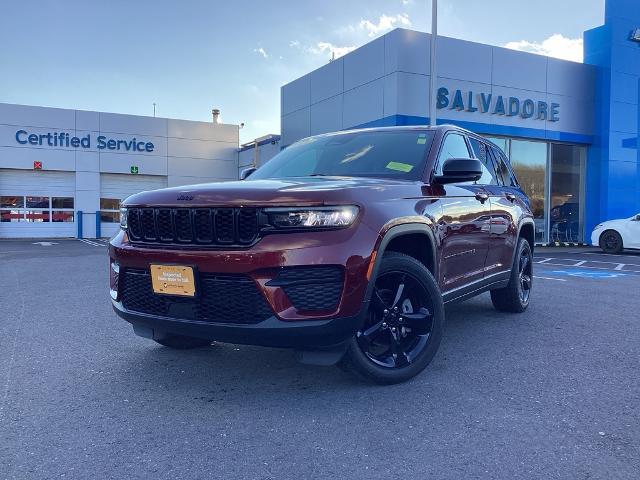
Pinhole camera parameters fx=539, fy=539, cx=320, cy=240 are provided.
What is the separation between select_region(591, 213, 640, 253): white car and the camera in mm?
15453

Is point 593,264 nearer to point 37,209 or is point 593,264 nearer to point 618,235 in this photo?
point 618,235

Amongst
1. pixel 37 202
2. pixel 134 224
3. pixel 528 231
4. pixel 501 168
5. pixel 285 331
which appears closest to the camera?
pixel 285 331

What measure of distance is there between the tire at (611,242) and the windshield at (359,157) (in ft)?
46.0

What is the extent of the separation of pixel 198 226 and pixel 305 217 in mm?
621

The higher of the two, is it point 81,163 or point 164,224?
point 81,163

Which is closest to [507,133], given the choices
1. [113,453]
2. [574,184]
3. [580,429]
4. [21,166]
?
[574,184]

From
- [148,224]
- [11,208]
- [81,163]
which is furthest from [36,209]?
[148,224]

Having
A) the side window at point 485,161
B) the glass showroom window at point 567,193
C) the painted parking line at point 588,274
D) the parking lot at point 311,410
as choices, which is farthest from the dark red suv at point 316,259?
the glass showroom window at point 567,193

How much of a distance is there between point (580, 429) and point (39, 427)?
2.81 meters

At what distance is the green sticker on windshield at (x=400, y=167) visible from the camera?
3912 millimetres

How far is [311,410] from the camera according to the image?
3.03 m

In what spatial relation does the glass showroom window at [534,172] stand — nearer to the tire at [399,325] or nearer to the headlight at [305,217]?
the tire at [399,325]

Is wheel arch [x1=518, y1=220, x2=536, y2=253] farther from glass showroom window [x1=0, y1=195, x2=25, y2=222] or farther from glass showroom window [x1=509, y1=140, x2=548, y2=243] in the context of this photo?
glass showroom window [x1=0, y1=195, x2=25, y2=222]

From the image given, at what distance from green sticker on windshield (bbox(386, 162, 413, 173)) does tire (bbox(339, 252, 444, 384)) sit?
77 centimetres
